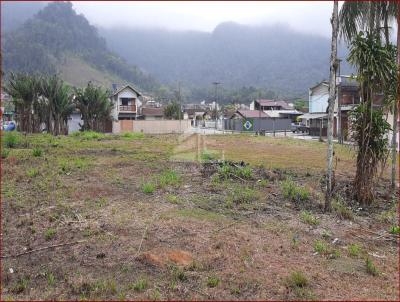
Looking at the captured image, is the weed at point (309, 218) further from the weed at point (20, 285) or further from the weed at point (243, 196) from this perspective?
the weed at point (20, 285)

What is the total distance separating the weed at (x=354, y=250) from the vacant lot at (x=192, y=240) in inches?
0.8

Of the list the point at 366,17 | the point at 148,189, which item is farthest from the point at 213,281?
the point at 366,17

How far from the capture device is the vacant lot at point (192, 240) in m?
4.79

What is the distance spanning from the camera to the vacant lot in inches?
189

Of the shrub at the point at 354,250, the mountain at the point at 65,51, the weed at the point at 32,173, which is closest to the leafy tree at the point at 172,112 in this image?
the weed at the point at 32,173

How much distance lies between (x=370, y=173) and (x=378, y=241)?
3.09m

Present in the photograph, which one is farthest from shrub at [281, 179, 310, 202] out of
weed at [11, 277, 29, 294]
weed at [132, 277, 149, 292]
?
weed at [11, 277, 29, 294]

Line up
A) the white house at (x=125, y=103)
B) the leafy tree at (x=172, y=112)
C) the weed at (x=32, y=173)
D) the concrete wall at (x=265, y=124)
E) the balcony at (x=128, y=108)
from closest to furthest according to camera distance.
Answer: the weed at (x=32, y=173), the concrete wall at (x=265, y=124), the white house at (x=125, y=103), the balcony at (x=128, y=108), the leafy tree at (x=172, y=112)

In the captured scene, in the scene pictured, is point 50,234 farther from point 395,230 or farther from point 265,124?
point 265,124

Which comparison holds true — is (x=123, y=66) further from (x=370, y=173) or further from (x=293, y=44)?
(x=370, y=173)

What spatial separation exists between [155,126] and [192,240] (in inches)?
1563

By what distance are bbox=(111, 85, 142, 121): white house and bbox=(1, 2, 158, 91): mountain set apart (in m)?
45.6

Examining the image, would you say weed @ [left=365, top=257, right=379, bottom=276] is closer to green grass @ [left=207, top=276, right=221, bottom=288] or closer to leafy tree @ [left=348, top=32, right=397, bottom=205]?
green grass @ [left=207, top=276, right=221, bottom=288]

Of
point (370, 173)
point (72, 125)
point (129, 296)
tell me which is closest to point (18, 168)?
point (129, 296)
